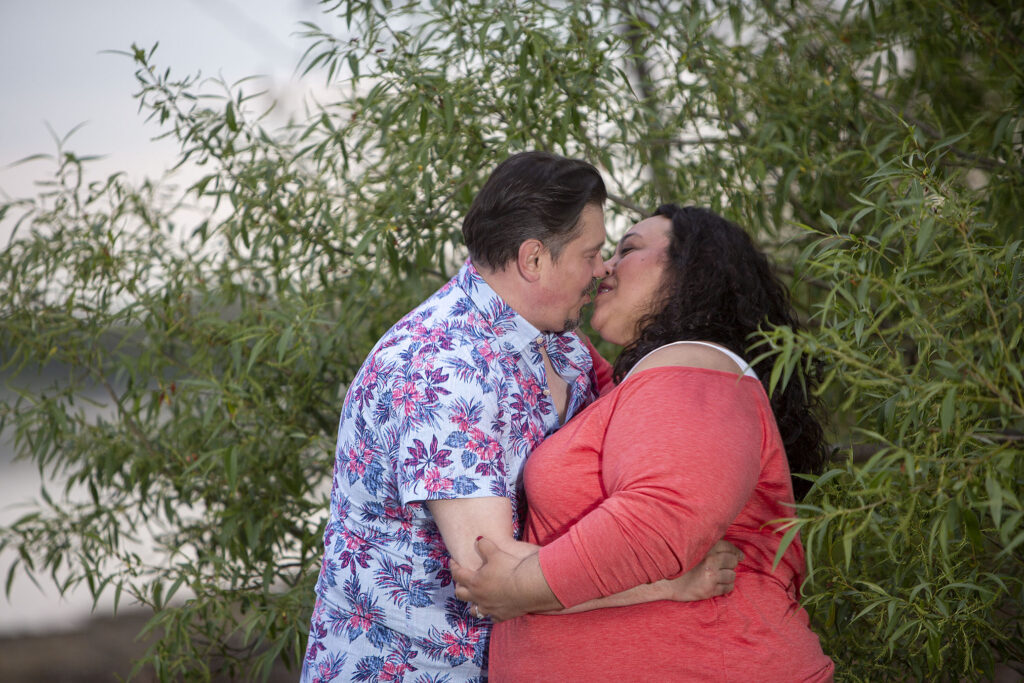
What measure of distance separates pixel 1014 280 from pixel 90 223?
2.40 meters

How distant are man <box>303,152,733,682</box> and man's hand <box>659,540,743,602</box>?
11.4 inches

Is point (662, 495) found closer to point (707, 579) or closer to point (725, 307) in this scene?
point (707, 579)

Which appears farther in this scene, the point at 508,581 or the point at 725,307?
the point at 725,307

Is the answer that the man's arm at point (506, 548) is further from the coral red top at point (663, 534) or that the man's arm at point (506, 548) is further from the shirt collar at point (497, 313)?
the shirt collar at point (497, 313)

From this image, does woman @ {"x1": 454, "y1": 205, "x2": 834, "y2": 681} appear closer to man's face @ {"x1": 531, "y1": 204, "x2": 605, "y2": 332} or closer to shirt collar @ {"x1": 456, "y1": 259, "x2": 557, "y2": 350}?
man's face @ {"x1": 531, "y1": 204, "x2": 605, "y2": 332}

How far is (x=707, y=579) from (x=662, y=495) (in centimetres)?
21

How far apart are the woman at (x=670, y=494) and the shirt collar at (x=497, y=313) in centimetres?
18

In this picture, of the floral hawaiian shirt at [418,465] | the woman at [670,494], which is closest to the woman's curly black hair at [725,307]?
the woman at [670,494]

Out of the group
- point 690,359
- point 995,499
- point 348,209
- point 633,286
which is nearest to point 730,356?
point 690,359

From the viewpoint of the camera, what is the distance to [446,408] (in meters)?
1.54

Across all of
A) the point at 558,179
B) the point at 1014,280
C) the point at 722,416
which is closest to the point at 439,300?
the point at 558,179

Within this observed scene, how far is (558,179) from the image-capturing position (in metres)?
1.68

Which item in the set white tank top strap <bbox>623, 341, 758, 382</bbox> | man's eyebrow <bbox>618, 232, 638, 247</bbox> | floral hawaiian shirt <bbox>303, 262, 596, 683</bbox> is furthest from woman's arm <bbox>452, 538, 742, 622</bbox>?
man's eyebrow <bbox>618, 232, 638, 247</bbox>

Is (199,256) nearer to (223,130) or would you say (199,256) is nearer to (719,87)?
(223,130)
